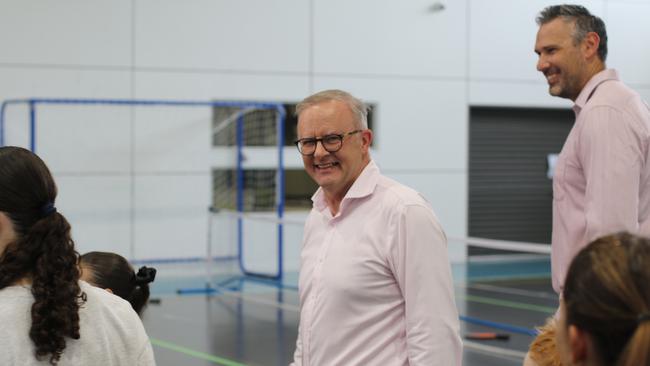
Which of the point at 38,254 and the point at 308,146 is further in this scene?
the point at 308,146

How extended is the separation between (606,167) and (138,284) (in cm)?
191

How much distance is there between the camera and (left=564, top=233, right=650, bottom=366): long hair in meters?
1.63

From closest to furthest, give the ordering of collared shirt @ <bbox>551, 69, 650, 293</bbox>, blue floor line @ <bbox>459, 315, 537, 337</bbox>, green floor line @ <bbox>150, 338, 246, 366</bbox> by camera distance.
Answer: collared shirt @ <bbox>551, 69, 650, 293</bbox> < green floor line @ <bbox>150, 338, 246, 366</bbox> < blue floor line @ <bbox>459, 315, 537, 337</bbox>

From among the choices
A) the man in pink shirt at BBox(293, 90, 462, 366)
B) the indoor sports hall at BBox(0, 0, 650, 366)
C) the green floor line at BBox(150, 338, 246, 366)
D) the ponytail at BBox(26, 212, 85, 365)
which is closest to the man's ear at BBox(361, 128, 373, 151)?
the man in pink shirt at BBox(293, 90, 462, 366)

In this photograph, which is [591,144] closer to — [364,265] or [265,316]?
[364,265]

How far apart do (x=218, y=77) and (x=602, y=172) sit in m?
11.4

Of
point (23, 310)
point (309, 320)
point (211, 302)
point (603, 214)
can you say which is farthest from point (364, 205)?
point (211, 302)

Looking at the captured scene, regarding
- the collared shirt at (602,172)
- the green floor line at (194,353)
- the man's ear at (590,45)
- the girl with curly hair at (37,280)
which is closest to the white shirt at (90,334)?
the girl with curly hair at (37,280)

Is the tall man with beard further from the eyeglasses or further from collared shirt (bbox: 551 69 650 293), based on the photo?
the eyeglasses

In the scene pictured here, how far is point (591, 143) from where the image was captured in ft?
12.1

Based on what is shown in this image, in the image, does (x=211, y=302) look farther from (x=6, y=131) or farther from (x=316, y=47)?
(x=316, y=47)

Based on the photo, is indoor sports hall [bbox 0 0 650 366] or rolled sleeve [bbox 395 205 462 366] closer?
rolled sleeve [bbox 395 205 462 366]

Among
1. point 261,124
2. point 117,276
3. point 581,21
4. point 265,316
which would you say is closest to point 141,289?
point 117,276

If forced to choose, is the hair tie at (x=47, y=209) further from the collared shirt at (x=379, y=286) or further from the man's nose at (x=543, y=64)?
the man's nose at (x=543, y=64)
